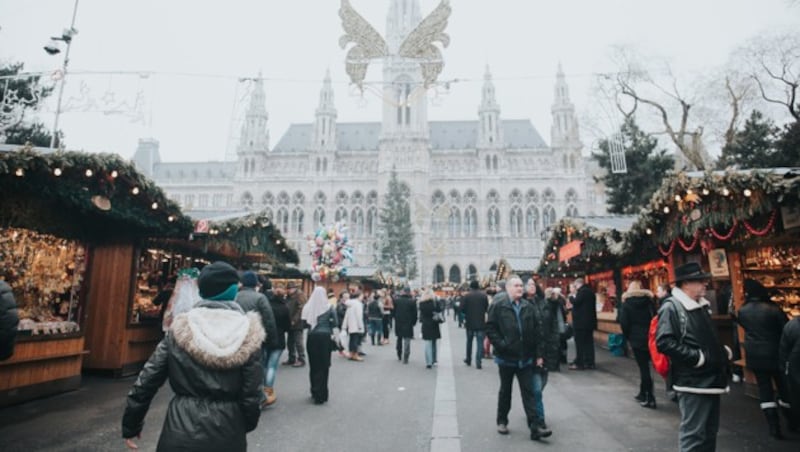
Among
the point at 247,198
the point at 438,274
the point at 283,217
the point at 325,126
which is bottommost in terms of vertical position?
the point at 438,274

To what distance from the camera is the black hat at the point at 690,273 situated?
2836 millimetres

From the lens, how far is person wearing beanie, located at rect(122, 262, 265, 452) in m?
1.91

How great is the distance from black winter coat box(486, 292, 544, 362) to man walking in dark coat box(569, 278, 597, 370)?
411cm

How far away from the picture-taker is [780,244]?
20.0 ft

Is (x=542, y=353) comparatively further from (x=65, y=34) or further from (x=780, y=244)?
(x=65, y=34)

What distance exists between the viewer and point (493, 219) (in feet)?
144

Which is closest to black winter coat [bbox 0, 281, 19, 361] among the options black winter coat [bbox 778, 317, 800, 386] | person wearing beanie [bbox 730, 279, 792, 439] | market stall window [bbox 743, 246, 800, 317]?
black winter coat [bbox 778, 317, 800, 386]

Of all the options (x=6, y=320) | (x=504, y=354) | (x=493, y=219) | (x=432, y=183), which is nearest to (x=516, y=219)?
(x=493, y=219)

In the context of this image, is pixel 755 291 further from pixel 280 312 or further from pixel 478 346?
pixel 280 312

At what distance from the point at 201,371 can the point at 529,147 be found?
155 ft

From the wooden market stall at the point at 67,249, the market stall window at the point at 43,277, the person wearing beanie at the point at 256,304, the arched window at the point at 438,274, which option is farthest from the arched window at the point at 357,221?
the person wearing beanie at the point at 256,304

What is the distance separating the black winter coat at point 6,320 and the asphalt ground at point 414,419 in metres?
1.11

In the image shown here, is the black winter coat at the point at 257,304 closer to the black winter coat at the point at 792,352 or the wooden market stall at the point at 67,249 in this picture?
the wooden market stall at the point at 67,249

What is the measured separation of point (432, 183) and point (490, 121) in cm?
891
